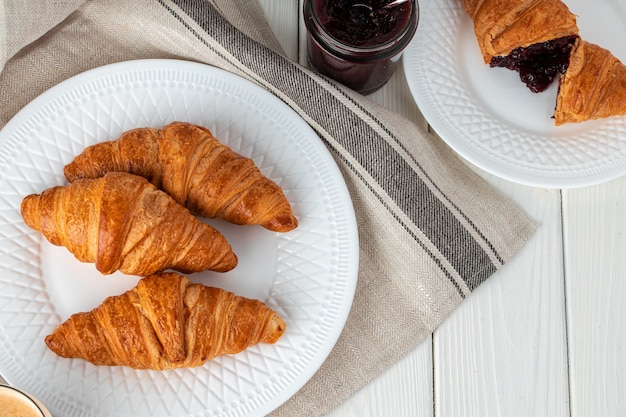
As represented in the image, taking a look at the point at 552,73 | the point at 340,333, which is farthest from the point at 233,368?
the point at 552,73

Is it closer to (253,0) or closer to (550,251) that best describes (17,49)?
(253,0)

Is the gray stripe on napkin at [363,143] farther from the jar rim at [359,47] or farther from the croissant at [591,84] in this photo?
the croissant at [591,84]

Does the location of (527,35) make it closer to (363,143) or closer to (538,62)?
(538,62)

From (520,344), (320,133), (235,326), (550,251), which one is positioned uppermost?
(320,133)

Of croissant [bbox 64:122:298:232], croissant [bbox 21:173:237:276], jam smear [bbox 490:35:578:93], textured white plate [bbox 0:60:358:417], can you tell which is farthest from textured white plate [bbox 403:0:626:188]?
croissant [bbox 21:173:237:276]

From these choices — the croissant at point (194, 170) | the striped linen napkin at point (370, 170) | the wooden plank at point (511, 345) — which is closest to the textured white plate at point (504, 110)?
the striped linen napkin at point (370, 170)

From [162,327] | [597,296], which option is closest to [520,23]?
[597,296]
